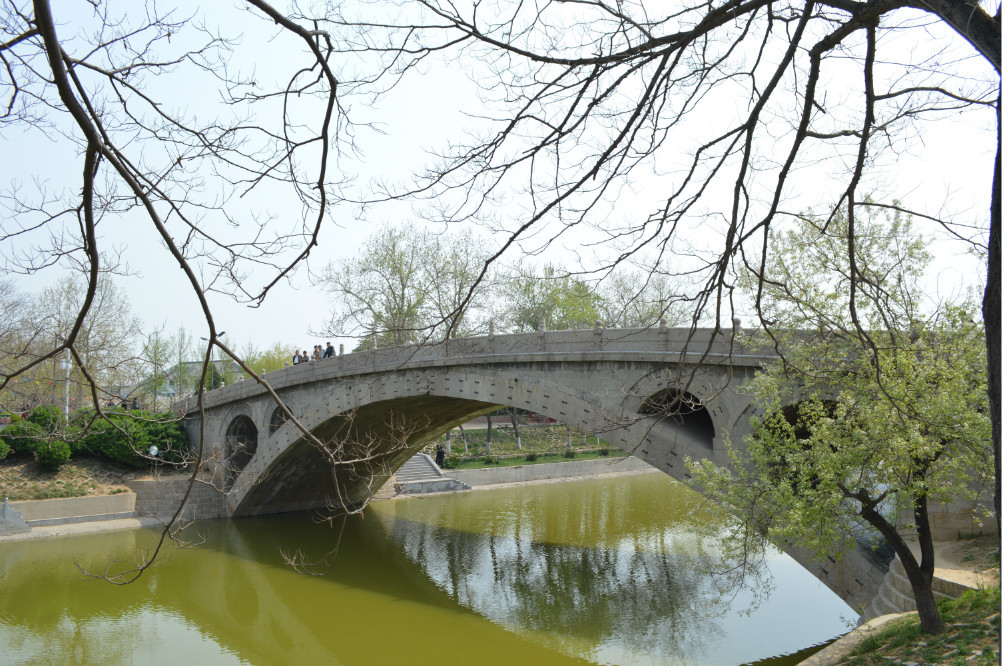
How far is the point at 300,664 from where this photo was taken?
12.8 m

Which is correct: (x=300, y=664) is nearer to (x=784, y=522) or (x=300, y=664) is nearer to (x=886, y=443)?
(x=784, y=522)

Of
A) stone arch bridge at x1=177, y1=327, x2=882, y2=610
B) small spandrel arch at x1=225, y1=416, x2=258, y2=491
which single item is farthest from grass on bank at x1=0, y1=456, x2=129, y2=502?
small spandrel arch at x1=225, y1=416, x2=258, y2=491

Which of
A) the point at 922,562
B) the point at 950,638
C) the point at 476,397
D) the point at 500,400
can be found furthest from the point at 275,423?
the point at 950,638

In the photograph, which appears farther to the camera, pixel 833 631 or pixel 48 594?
pixel 48 594

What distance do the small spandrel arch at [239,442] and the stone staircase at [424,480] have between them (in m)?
5.65

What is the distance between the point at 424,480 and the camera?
30.2m

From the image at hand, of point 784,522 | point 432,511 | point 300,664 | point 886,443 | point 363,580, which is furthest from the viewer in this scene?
point 432,511

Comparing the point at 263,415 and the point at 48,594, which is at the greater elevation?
the point at 263,415

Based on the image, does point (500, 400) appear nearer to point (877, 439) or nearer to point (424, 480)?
point (877, 439)

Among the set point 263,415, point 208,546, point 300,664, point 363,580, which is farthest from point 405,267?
point 300,664

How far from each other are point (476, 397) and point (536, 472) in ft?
47.6

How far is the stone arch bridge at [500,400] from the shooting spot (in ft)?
37.5

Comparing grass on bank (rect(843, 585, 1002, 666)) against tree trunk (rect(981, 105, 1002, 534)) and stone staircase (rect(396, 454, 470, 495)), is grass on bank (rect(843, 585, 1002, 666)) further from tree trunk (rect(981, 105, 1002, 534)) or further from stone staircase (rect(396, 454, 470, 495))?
stone staircase (rect(396, 454, 470, 495))

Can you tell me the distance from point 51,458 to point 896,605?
22.9m
